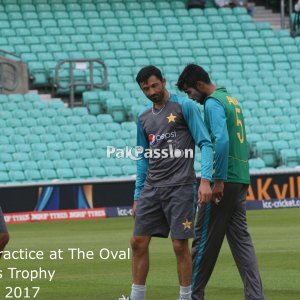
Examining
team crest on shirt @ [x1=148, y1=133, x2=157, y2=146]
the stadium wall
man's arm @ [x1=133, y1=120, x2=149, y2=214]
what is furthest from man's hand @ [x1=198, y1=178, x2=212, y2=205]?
the stadium wall

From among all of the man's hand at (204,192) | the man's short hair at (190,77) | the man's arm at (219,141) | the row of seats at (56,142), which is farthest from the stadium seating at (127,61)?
the man's hand at (204,192)

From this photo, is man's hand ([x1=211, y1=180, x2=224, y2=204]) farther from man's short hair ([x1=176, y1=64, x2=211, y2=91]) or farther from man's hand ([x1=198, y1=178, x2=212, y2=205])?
man's short hair ([x1=176, y1=64, x2=211, y2=91])

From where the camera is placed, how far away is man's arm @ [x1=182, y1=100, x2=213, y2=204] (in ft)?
31.3

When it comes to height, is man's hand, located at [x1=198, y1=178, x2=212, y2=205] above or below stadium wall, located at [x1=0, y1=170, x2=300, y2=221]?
above

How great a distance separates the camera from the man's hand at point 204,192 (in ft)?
31.2

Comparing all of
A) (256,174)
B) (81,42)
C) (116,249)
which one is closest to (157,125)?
(116,249)

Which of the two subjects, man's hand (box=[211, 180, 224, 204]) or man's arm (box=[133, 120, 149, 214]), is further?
man's arm (box=[133, 120, 149, 214])

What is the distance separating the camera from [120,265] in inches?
574

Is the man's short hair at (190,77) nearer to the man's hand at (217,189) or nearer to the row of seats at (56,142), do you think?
the man's hand at (217,189)

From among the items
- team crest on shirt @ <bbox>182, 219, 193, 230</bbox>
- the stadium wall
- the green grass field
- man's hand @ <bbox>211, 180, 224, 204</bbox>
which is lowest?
the stadium wall

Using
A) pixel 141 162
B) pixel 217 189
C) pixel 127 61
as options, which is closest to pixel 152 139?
pixel 141 162

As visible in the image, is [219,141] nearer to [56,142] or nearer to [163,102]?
[163,102]

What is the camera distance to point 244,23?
123 ft

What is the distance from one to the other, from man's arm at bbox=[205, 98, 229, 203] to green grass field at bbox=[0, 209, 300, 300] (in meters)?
1.56
